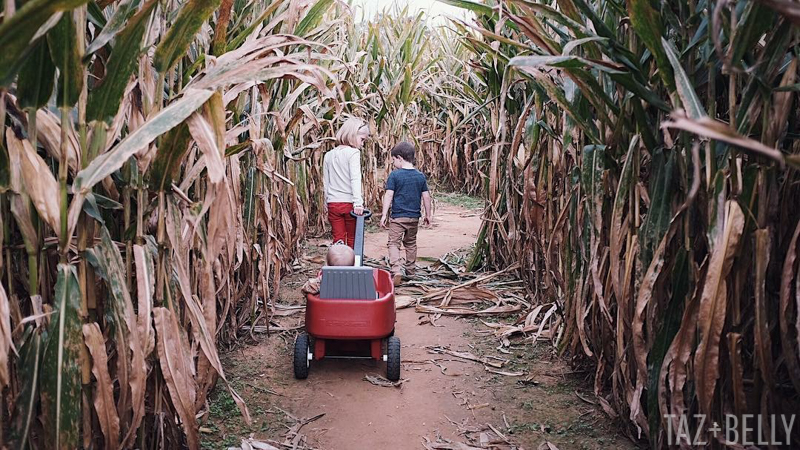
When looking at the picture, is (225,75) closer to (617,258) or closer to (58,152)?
(58,152)

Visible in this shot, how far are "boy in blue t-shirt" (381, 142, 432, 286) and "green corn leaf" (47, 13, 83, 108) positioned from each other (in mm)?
3791

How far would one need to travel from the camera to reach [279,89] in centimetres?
362

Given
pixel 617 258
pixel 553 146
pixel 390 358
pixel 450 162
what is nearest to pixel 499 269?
pixel 553 146

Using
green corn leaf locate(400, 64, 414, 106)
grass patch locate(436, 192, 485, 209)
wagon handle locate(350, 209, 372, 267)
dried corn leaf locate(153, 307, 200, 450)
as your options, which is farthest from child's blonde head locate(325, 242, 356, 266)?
grass patch locate(436, 192, 485, 209)

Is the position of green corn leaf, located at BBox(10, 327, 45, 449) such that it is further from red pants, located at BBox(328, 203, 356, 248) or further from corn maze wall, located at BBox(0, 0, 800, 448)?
red pants, located at BBox(328, 203, 356, 248)

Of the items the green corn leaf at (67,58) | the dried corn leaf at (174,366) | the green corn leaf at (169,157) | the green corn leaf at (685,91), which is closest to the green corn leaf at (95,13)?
the green corn leaf at (67,58)

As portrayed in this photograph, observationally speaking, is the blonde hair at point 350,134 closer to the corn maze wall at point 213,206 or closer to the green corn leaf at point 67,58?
the corn maze wall at point 213,206

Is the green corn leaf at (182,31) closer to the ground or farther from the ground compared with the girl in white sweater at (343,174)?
farther from the ground

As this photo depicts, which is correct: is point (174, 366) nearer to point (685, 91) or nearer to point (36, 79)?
point (36, 79)

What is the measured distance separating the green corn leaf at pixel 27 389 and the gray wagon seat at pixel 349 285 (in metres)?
1.62

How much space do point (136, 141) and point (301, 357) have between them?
1895 millimetres

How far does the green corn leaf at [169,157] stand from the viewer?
5.49 ft

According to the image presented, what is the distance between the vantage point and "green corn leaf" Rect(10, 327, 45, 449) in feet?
4.78

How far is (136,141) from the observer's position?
143cm
